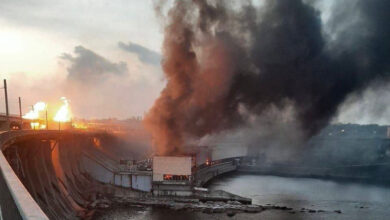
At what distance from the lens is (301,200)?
61.1m

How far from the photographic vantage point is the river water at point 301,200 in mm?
48719

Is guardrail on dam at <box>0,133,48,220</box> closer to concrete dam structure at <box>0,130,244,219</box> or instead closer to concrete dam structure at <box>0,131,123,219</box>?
concrete dam structure at <box>0,130,244,219</box>

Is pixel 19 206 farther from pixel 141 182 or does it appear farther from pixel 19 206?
pixel 141 182

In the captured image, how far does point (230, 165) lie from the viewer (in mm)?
109250

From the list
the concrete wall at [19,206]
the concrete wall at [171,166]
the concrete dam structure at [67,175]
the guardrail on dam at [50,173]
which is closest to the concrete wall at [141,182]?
the concrete dam structure at [67,175]

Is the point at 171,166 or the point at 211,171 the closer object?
the point at 171,166

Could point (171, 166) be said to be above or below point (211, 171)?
above

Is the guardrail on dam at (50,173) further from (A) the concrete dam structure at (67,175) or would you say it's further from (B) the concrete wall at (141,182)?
(B) the concrete wall at (141,182)

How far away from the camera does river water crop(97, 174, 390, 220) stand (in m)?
48.7

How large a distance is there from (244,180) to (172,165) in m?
32.1

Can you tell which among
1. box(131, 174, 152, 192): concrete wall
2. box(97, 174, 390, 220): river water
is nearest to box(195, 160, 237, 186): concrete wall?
box(97, 174, 390, 220): river water

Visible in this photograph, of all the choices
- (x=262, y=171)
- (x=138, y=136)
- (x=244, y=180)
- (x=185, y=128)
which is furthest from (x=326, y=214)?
(x=138, y=136)

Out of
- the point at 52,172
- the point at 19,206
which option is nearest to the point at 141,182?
the point at 52,172

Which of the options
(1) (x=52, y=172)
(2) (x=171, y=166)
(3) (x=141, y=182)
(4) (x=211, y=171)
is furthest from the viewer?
(4) (x=211, y=171)
